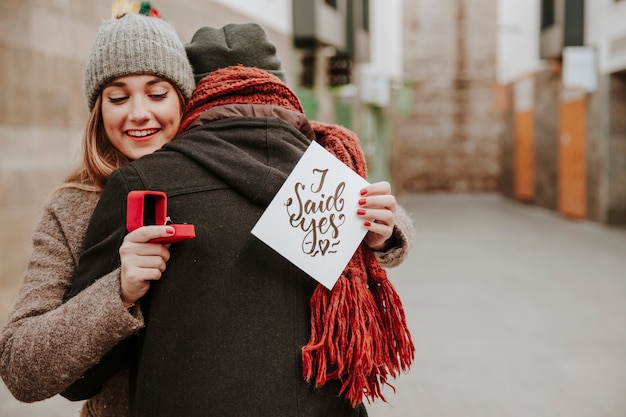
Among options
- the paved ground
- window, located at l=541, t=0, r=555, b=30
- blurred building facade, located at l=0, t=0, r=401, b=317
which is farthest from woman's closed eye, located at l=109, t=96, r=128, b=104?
window, located at l=541, t=0, r=555, b=30

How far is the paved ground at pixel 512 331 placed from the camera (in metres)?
4.39

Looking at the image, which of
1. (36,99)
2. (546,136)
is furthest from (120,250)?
(546,136)

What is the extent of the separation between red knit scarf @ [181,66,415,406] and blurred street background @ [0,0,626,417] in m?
0.41

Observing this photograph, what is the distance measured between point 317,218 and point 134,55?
488 millimetres

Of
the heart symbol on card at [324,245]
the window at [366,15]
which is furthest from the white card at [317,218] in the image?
the window at [366,15]

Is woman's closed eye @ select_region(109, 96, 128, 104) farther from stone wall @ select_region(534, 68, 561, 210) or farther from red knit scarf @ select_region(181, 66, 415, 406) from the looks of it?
stone wall @ select_region(534, 68, 561, 210)

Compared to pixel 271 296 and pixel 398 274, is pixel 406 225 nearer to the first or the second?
pixel 271 296

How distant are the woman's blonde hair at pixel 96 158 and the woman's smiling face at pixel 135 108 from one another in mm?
31

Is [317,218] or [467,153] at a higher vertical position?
[317,218]

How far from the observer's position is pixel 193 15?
7316mm

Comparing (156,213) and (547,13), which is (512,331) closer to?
(156,213)

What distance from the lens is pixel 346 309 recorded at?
136cm

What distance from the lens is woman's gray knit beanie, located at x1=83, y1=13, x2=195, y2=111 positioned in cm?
146

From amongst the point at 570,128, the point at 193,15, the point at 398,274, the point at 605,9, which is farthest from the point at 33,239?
the point at 570,128
